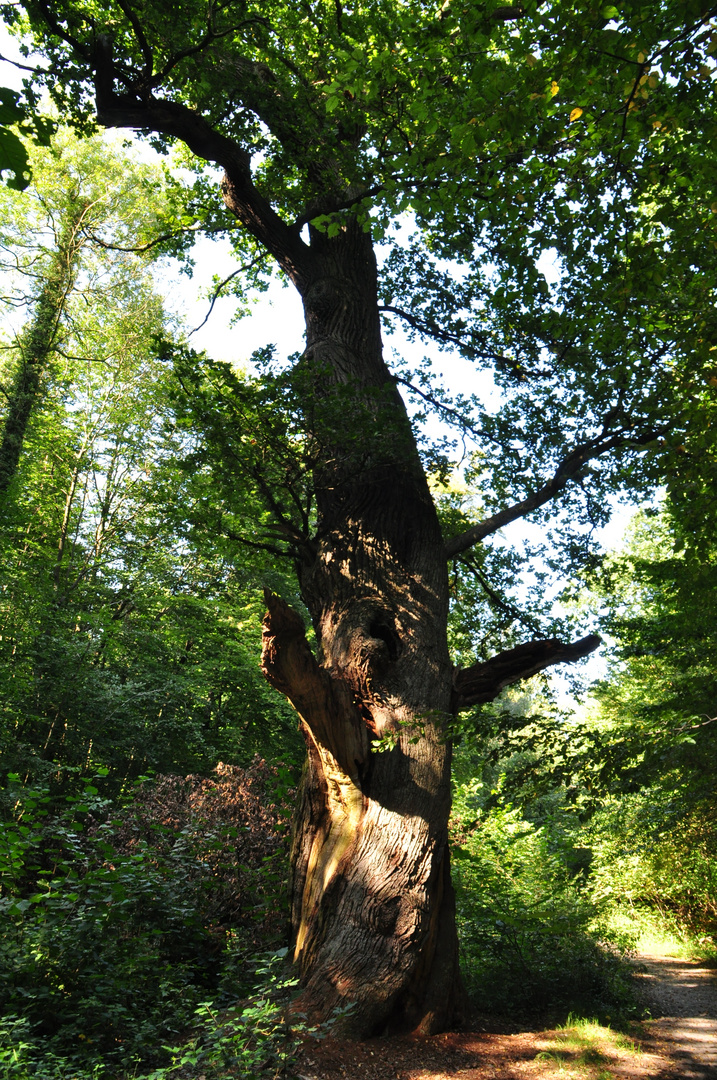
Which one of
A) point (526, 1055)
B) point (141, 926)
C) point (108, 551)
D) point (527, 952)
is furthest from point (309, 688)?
point (108, 551)

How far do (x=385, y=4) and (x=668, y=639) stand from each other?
26.2 ft

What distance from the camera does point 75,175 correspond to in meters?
16.6

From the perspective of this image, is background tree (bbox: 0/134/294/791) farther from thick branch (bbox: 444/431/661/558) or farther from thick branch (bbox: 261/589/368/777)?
thick branch (bbox: 261/589/368/777)

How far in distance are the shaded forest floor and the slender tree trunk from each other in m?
11.2

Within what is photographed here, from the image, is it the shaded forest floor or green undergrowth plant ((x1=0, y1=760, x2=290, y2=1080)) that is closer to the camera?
the shaded forest floor

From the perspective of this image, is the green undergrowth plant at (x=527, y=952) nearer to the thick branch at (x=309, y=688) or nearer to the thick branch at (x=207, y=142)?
the thick branch at (x=309, y=688)

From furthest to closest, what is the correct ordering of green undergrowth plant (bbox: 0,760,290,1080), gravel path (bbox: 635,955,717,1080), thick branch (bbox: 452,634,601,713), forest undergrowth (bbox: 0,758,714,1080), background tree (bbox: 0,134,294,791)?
1. background tree (bbox: 0,134,294,791)
2. thick branch (bbox: 452,634,601,713)
3. gravel path (bbox: 635,955,717,1080)
4. green undergrowth plant (bbox: 0,760,290,1080)
5. forest undergrowth (bbox: 0,758,714,1080)

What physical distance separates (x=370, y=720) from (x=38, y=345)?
1274 centimetres

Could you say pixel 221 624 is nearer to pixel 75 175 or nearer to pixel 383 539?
pixel 383 539

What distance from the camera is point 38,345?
1431 cm

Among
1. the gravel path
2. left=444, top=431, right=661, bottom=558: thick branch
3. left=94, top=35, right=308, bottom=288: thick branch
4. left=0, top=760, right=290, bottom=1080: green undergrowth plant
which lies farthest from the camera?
left=444, top=431, right=661, bottom=558: thick branch

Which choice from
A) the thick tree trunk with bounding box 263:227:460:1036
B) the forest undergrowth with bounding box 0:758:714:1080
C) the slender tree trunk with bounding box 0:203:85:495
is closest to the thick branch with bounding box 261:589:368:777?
the thick tree trunk with bounding box 263:227:460:1036

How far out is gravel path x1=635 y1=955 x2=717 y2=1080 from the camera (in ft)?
15.9

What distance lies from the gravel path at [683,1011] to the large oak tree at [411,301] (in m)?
1.80
